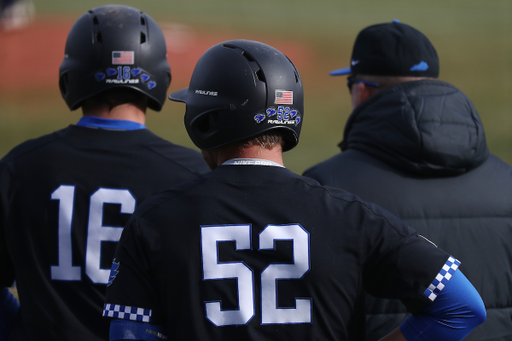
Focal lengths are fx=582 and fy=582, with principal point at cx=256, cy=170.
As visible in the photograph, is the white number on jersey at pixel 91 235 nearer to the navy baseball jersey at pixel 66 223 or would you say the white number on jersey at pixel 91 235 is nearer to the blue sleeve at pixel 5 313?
the navy baseball jersey at pixel 66 223

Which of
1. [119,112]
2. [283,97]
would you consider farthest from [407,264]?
[119,112]

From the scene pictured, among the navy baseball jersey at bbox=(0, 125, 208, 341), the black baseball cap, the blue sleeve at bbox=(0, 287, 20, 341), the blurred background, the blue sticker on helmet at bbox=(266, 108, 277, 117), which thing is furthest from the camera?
the blurred background

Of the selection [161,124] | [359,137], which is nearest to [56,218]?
[359,137]

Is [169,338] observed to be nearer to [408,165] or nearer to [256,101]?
[256,101]

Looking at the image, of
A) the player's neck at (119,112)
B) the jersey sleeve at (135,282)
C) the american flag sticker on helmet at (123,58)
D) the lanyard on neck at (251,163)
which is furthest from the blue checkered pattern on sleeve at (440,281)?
the american flag sticker on helmet at (123,58)

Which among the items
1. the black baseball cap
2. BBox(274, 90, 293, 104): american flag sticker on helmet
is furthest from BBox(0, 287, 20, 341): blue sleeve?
the black baseball cap

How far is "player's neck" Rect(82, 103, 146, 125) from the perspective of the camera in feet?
8.44

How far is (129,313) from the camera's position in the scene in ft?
5.40

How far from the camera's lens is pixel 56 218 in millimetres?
2256

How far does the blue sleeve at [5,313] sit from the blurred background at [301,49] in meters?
8.44

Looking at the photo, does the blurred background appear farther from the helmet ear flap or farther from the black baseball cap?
the helmet ear flap

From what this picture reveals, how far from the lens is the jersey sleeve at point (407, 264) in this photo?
1671mm

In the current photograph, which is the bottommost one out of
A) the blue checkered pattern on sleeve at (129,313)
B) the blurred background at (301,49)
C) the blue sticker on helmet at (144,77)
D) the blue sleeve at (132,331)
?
the blurred background at (301,49)

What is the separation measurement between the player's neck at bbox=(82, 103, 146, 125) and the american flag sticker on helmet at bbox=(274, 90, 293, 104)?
2.80ft
